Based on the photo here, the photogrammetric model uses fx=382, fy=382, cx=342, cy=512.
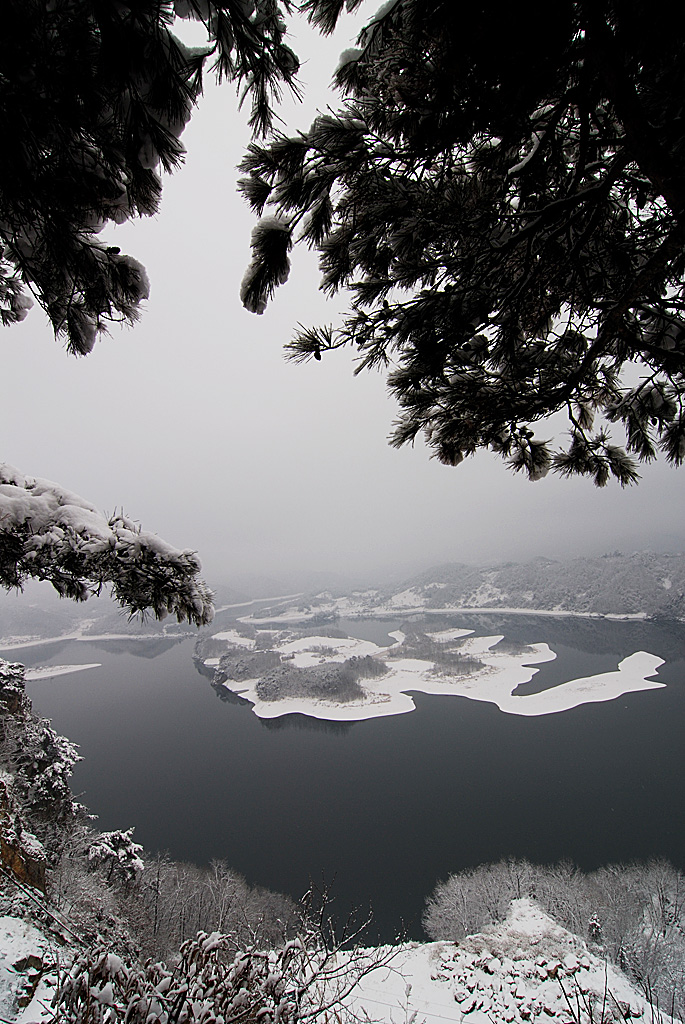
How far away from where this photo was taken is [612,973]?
7.03m

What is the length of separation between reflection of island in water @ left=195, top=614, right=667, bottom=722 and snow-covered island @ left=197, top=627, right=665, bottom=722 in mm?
66

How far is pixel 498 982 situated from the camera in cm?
627

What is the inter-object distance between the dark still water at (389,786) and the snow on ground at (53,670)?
9684 millimetres

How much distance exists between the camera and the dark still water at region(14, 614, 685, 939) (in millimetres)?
12977

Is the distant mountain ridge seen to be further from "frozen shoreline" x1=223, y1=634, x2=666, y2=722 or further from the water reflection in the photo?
the water reflection

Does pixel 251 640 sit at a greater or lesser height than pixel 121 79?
lesser

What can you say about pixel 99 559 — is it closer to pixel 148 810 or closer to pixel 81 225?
pixel 81 225

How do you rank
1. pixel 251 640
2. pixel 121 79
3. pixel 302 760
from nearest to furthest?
pixel 121 79, pixel 302 760, pixel 251 640

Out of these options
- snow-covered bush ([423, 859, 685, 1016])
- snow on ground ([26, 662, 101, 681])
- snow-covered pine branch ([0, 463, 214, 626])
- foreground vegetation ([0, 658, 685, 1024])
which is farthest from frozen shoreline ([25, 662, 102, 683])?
snow-covered pine branch ([0, 463, 214, 626])

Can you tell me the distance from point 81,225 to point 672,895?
17287 millimetres

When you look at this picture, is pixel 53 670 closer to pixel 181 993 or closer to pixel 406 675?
pixel 406 675

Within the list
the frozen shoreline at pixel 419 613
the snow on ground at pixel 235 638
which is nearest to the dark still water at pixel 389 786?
the snow on ground at pixel 235 638

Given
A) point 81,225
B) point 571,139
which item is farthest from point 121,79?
point 571,139

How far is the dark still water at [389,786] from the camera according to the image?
13.0m
